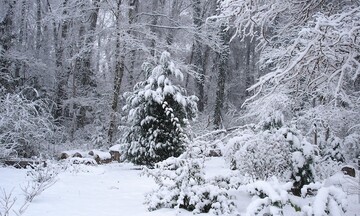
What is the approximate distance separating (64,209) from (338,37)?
3783 mm

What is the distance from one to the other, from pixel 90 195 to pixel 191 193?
1899 mm

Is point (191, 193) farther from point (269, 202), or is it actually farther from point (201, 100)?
point (201, 100)

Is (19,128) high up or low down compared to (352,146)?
up

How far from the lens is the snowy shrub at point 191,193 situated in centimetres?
400

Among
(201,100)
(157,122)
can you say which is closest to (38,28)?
(201,100)

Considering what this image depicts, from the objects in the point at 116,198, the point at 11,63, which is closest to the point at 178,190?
the point at 116,198

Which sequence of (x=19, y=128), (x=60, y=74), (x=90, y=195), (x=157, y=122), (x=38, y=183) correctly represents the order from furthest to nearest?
(x=60, y=74) → (x=19, y=128) → (x=157, y=122) → (x=90, y=195) → (x=38, y=183)

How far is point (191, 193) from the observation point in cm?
416

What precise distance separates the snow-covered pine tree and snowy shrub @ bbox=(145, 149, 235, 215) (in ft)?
12.3

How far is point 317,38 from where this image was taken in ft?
12.1

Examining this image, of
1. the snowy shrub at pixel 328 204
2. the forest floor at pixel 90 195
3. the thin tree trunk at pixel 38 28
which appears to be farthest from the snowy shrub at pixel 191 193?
the thin tree trunk at pixel 38 28

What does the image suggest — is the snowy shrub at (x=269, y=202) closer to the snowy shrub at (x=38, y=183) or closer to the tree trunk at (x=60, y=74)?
the snowy shrub at (x=38, y=183)

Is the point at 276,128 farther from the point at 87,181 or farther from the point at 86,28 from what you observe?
the point at 86,28

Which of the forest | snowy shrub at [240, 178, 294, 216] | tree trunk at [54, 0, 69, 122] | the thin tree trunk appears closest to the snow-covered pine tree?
the forest
